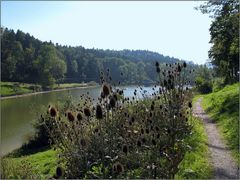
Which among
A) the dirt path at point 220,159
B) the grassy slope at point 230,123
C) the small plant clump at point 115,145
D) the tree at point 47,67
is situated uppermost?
the tree at point 47,67

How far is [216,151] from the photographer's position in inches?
477

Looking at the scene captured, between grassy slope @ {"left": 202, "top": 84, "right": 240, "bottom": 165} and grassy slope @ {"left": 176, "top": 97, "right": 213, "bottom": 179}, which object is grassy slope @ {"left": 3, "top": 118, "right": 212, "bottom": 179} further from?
grassy slope @ {"left": 202, "top": 84, "right": 240, "bottom": 165}

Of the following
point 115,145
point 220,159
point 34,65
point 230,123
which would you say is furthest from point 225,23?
point 34,65

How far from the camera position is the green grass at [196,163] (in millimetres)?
9453

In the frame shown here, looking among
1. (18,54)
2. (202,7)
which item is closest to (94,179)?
(202,7)

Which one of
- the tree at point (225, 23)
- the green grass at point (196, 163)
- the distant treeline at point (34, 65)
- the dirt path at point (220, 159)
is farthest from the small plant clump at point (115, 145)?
the distant treeline at point (34, 65)

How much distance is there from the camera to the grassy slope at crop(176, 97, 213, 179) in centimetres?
946

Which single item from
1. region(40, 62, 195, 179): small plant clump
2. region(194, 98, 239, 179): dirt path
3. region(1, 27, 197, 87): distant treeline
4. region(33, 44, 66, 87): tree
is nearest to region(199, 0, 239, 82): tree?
region(194, 98, 239, 179): dirt path

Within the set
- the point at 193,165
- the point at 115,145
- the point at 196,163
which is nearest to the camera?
the point at 115,145

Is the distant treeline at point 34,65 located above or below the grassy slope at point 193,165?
above

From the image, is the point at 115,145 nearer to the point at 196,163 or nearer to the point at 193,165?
the point at 193,165

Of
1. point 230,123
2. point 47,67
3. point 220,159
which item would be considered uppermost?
point 47,67

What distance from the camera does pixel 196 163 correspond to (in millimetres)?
10328

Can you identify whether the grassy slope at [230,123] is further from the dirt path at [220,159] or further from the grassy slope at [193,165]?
the grassy slope at [193,165]
